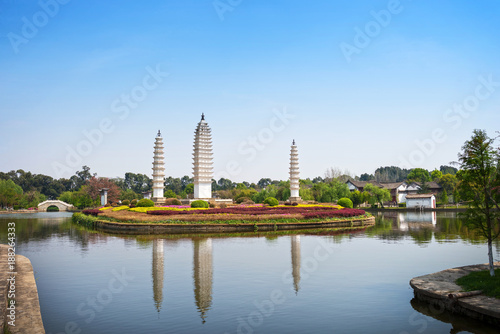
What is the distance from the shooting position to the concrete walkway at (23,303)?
11.4 m

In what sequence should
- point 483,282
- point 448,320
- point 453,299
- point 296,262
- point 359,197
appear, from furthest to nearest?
point 359,197, point 296,262, point 483,282, point 453,299, point 448,320

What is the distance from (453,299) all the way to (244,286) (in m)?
7.66

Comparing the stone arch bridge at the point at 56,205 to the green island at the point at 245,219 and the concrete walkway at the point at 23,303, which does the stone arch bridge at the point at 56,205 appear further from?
the concrete walkway at the point at 23,303

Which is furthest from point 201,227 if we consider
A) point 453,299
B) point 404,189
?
point 404,189

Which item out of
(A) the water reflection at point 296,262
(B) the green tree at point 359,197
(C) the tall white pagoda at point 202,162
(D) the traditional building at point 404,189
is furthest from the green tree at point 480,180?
(D) the traditional building at point 404,189

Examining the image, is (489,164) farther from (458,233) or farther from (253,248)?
(458,233)

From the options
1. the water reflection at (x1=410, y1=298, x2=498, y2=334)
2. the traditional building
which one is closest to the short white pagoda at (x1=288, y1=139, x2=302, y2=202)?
the traditional building

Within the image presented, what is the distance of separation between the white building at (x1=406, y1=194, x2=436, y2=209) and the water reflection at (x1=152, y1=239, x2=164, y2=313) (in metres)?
67.4

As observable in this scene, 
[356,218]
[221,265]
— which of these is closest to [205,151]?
[356,218]

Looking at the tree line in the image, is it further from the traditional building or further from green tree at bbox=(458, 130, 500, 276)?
green tree at bbox=(458, 130, 500, 276)

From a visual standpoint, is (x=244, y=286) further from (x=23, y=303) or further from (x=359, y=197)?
(x=359, y=197)

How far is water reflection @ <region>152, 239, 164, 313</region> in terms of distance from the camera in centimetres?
1524

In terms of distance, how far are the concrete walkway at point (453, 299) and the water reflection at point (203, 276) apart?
7.29 meters

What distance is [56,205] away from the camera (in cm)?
10950
